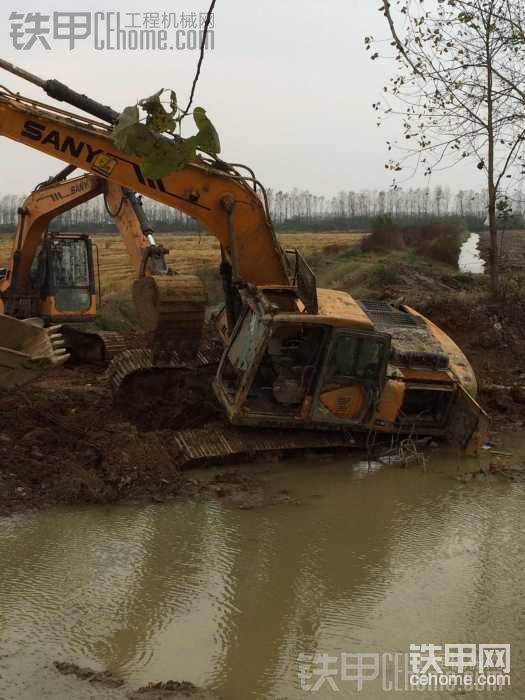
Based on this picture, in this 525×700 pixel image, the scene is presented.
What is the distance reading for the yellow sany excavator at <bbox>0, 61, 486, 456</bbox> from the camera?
8.86 meters

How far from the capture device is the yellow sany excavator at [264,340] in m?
8.86

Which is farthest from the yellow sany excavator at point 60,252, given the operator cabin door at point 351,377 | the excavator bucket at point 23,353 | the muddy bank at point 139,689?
the muddy bank at point 139,689

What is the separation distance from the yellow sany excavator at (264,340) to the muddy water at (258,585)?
831 millimetres

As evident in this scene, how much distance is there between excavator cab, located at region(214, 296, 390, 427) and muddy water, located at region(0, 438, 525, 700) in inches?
29.9

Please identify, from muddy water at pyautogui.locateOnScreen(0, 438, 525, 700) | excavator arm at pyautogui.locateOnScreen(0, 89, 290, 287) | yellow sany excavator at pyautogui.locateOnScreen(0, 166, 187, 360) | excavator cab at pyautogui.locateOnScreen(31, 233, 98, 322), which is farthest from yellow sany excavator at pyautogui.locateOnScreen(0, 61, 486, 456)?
excavator cab at pyautogui.locateOnScreen(31, 233, 98, 322)

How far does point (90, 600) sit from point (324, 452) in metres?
4.16

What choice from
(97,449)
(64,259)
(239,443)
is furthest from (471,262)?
(97,449)

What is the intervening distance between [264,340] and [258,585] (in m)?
2.97

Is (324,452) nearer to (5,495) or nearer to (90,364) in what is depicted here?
(5,495)

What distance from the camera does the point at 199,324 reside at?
9805 mm

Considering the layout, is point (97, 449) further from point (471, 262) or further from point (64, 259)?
point (471, 262)

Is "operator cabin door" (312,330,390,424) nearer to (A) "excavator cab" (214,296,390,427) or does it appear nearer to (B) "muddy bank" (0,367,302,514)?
(A) "excavator cab" (214,296,390,427)

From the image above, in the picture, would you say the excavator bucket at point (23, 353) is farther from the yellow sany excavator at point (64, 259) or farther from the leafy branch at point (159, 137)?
the leafy branch at point (159, 137)

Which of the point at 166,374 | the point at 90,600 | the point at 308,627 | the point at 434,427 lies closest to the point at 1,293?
the point at 166,374
